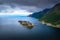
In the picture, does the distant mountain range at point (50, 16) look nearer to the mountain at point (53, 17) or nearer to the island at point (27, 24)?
the mountain at point (53, 17)

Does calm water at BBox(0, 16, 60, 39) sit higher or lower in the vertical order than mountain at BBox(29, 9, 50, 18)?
lower

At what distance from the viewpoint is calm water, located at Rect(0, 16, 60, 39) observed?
2256mm

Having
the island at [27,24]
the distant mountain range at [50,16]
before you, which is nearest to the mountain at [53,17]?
the distant mountain range at [50,16]

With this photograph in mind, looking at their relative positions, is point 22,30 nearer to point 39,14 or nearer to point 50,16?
point 39,14

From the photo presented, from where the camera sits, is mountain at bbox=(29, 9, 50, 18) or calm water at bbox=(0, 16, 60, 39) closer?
A: calm water at bbox=(0, 16, 60, 39)

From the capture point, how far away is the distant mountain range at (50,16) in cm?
233

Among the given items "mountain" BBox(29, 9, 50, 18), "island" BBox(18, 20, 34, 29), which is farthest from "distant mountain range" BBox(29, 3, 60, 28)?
"island" BBox(18, 20, 34, 29)

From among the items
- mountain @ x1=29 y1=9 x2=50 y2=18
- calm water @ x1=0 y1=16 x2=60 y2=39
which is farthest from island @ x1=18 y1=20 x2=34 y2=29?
mountain @ x1=29 y1=9 x2=50 y2=18

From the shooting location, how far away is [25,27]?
2307mm

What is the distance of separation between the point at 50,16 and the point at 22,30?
1.81 ft

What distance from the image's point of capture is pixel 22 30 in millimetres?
2285

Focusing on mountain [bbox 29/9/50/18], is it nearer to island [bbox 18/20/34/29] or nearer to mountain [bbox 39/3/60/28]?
mountain [bbox 39/3/60/28]

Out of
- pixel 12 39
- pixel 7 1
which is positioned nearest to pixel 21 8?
pixel 7 1

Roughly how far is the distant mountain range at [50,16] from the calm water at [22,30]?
88mm
